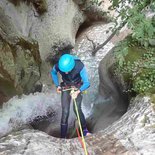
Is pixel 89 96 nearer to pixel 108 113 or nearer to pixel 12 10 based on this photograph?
pixel 108 113

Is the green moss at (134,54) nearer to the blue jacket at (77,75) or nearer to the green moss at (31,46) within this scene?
the blue jacket at (77,75)

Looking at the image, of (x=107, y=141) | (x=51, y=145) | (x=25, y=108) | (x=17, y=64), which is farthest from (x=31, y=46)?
(x=107, y=141)

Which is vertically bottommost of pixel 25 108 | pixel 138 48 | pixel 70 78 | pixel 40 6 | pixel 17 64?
pixel 25 108

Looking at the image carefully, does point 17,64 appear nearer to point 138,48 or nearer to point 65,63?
point 65,63

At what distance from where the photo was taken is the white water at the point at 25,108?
7805 mm

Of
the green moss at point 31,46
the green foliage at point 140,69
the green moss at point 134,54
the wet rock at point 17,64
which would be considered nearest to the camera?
the green foliage at point 140,69

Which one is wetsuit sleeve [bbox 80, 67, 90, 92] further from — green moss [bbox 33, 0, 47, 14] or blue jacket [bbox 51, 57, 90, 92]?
green moss [bbox 33, 0, 47, 14]

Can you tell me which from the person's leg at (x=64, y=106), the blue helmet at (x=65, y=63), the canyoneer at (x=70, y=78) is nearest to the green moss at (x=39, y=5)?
the canyoneer at (x=70, y=78)

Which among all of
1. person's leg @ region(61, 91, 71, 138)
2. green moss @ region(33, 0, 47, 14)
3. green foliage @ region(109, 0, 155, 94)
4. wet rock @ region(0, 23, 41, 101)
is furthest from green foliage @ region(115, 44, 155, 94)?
green moss @ region(33, 0, 47, 14)

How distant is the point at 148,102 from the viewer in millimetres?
5848

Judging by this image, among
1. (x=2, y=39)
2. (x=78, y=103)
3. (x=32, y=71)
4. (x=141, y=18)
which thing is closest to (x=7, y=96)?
(x=32, y=71)

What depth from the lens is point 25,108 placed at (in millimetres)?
8641

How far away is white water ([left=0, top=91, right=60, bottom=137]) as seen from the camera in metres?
7.80

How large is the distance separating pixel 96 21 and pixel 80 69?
293 inches
